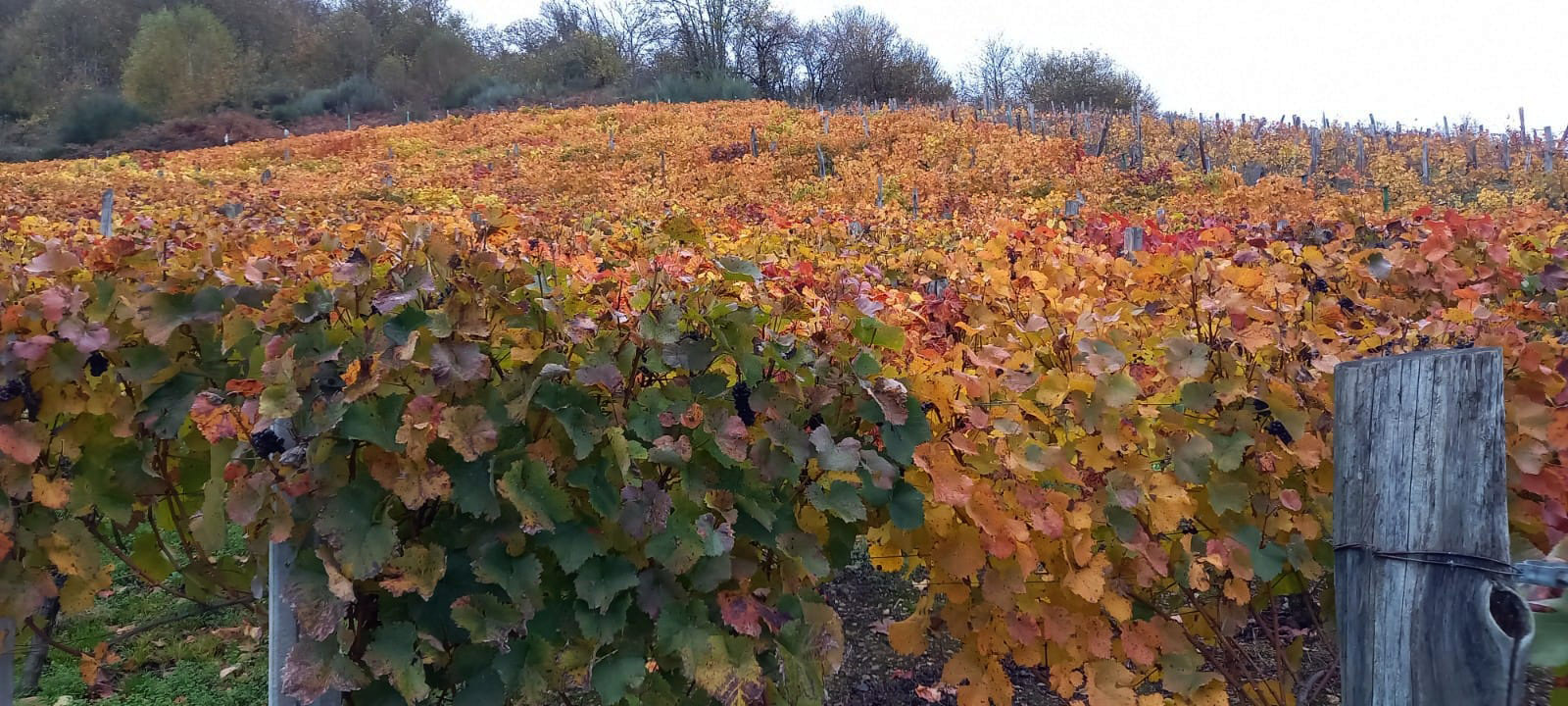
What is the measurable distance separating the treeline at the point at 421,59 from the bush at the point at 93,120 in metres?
1.40

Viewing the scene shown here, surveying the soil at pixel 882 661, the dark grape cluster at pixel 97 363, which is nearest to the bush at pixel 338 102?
the soil at pixel 882 661

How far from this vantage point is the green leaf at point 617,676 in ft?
4.83

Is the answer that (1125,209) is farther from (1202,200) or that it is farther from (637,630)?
(637,630)

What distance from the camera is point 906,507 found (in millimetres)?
1603

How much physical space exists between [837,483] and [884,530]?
21cm

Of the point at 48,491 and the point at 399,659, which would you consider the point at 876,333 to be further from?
the point at 48,491

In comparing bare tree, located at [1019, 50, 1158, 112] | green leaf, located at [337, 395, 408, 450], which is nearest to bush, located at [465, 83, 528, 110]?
bare tree, located at [1019, 50, 1158, 112]

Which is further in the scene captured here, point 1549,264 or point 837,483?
point 1549,264

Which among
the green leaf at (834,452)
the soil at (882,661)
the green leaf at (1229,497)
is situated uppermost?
the green leaf at (834,452)

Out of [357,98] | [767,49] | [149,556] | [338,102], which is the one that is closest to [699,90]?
[767,49]

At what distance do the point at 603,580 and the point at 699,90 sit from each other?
29302 millimetres

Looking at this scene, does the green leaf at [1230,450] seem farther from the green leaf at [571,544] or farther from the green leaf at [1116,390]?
the green leaf at [571,544]

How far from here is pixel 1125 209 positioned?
11.7 m

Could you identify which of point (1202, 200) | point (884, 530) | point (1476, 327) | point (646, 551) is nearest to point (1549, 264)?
point (1476, 327)
